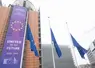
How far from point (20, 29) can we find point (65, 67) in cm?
1352

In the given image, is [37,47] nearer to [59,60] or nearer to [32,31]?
[32,31]

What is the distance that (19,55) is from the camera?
67.4 feet

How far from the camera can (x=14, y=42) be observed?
72.2ft

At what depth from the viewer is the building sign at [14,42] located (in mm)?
19648

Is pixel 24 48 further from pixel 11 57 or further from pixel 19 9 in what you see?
pixel 19 9

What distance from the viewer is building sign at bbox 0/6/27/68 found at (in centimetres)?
1965

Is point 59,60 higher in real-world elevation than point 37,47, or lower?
lower

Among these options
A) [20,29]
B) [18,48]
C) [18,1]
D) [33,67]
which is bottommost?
[33,67]

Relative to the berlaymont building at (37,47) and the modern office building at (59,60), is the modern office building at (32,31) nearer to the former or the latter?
the berlaymont building at (37,47)

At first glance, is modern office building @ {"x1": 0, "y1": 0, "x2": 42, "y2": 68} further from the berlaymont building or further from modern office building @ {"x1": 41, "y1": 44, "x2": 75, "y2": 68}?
modern office building @ {"x1": 41, "y1": 44, "x2": 75, "y2": 68}

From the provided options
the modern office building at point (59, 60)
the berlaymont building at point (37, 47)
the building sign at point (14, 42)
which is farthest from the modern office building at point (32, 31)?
the modern office building at point (59, 60)

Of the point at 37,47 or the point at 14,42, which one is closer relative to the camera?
the point at 14,42

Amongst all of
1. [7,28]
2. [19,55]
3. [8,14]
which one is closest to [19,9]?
[8,14]

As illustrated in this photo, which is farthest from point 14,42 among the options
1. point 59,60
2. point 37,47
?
point 59,60
